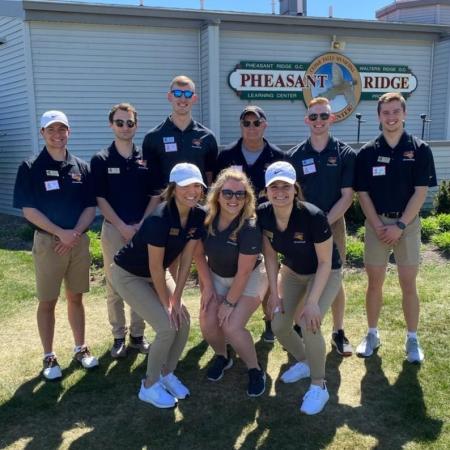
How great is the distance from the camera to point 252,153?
4.38 m

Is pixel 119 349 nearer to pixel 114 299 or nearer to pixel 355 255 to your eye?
pixel 114 299

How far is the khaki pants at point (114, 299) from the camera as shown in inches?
165

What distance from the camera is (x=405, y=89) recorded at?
43.0ft

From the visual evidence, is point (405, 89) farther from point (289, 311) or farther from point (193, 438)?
point (193, 438)

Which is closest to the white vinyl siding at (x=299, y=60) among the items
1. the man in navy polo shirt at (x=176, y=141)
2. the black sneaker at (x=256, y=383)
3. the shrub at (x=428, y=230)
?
the shrub at (x=428, y=230)

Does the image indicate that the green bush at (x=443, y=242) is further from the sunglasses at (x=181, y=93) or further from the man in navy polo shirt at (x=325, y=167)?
the sunglasses at (x=181, y=93)

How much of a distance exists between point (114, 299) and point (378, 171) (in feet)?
8.26

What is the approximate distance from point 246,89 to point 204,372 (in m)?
8.83

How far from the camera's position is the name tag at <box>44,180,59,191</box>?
12.2 ft

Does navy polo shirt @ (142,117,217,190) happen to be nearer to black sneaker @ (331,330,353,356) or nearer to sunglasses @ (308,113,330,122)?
sunglasses @ (308,113,330,122)

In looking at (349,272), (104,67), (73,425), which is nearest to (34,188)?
(73,425)

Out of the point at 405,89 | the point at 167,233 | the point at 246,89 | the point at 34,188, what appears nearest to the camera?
the point at 167,233

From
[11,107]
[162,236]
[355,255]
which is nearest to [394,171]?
[162,236]

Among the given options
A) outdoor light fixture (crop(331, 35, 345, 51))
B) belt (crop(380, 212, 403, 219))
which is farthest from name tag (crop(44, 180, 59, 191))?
outdoor light fixture (crop(331, 35, 345, 51))
